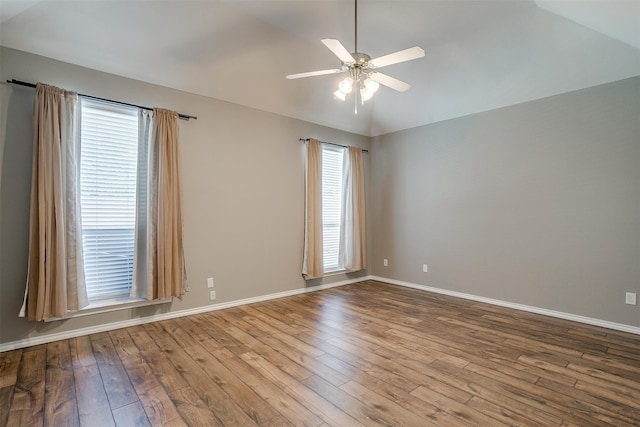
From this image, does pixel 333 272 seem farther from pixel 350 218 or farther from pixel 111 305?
pixel 111 305

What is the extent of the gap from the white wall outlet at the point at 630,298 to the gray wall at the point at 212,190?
3.72 metres

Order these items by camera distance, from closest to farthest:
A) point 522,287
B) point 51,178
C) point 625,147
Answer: point 51,178 → point 625,147 → point 522,287

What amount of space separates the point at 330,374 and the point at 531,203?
348cm

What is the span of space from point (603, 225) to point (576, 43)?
2.04m

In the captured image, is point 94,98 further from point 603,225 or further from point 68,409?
point 603,225

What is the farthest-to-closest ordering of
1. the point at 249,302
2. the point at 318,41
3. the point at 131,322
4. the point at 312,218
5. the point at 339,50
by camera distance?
the point at 312,218 → the point at 249,302 → the point at 318,41 → the point at 131,322 → the point at 339,50

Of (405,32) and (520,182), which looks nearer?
(405,32)

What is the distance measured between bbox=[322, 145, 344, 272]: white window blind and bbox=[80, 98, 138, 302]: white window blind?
289cm

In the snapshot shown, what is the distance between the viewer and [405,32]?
3461 mm

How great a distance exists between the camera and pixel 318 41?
3744mm

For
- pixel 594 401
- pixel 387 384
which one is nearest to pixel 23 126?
pixel 387 384

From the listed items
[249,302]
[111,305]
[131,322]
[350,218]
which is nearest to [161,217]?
[111,305]

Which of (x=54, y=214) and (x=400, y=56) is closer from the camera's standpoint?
(x=400, y=56)

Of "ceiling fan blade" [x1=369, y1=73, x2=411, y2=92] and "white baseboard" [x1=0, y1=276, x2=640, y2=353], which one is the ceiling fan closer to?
"ceiling fan blade" [x1=369, y1=73, x2=411, y2=92]
